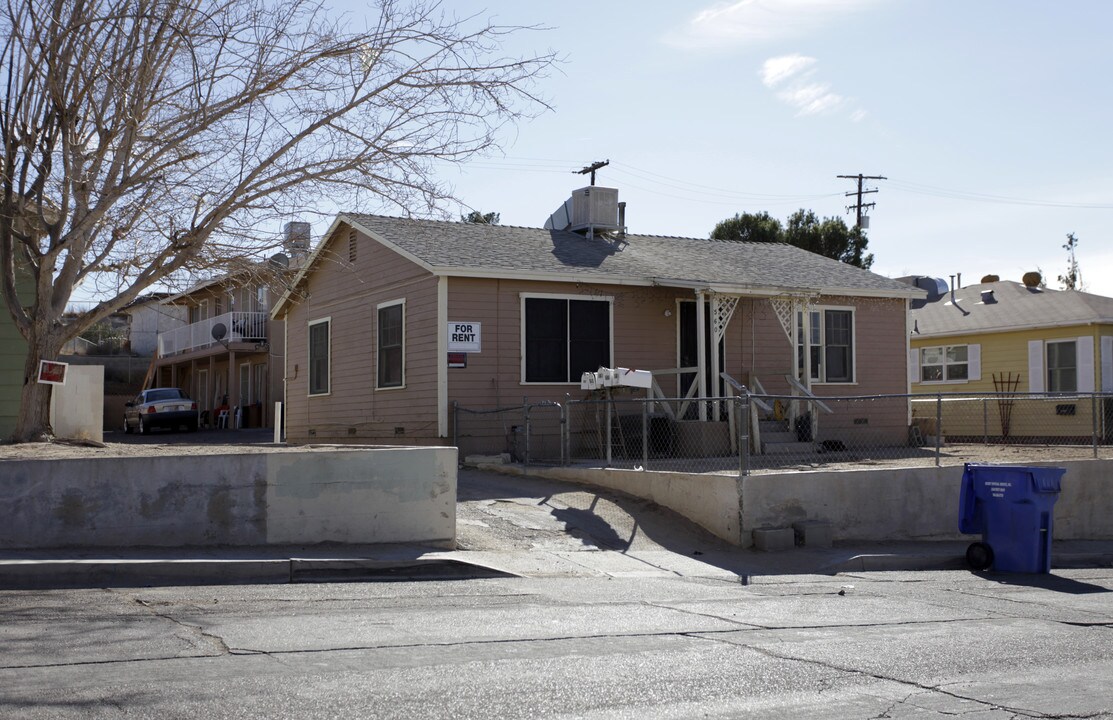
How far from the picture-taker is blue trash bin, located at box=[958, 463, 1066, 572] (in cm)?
1249

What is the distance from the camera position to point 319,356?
24.0 metres

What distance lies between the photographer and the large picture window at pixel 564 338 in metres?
20.1

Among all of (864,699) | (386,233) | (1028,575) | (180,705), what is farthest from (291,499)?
(386,233)

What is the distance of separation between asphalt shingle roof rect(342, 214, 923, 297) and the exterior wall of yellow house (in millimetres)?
4104

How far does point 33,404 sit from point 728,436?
1105 cm

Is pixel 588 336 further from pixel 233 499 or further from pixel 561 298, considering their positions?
pixel 233 499

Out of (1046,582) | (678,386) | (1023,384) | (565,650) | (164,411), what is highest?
(1023,384)

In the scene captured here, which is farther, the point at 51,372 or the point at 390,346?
the point at 390,346

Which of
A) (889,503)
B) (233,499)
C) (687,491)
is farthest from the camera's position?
(889,503)

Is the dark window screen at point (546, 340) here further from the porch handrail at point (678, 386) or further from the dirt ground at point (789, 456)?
the dirt ground at point (789, 456)

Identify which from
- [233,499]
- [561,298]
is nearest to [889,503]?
[561,298]

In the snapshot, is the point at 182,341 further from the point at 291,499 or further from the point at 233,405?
the point at 291,499

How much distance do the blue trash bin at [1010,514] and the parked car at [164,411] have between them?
29468 millimetres

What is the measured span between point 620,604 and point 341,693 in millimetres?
3980
